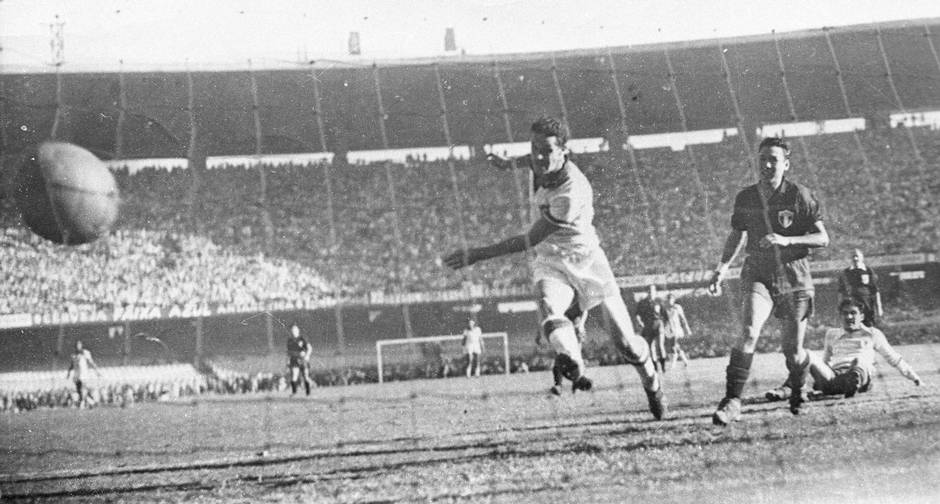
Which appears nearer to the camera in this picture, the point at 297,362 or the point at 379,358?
the point at 297,362

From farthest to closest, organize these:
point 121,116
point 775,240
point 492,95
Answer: point 492,95, point 121,116, point 775,240

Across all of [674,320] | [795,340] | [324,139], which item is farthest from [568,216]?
[324,139]

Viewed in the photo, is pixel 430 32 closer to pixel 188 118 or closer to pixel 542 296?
pixel 542 296

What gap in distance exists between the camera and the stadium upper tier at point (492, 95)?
11.0 m

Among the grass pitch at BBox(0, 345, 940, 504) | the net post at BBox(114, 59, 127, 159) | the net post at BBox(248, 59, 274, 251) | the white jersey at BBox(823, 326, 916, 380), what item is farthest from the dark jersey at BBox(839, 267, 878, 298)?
the net post at BBox(114, 59, 127, 159)

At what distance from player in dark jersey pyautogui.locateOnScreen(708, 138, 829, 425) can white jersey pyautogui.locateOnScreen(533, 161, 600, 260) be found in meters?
1.02

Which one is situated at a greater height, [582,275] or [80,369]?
[80,369]

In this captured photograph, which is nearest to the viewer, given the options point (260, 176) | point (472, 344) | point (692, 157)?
point (692, 157)

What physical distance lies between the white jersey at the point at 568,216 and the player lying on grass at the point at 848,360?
7.38 feet

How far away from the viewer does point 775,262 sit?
539cm

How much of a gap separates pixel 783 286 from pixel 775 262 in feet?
0.58

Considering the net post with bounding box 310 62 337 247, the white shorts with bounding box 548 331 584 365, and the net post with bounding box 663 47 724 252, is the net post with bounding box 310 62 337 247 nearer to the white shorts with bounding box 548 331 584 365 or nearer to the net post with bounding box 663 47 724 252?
the net post with bounding box 663 47 724 252

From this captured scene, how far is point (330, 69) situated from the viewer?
12.9 m

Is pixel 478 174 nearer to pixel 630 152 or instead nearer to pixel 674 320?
pixel 630 152
